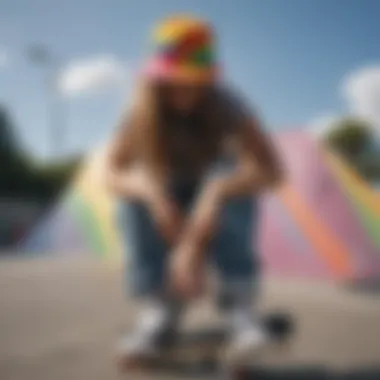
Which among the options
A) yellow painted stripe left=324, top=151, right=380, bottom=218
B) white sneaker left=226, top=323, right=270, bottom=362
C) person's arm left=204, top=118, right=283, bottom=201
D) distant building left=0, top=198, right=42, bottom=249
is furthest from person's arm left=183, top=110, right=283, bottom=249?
distant building left=0, top=198, right=42, bottom=249

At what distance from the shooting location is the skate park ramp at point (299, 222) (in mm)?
2273

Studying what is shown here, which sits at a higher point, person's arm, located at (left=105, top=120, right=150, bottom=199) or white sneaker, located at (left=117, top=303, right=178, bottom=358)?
person's arm, located at (left=105, top=120, right=150, bottom=199)

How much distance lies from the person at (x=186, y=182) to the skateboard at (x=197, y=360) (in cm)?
5

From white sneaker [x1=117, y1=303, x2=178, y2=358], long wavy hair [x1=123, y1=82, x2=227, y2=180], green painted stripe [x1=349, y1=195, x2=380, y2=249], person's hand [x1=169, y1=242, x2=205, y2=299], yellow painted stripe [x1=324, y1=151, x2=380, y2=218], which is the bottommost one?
white sneaker [x1=117, y1=303, x2=178, y2=358]

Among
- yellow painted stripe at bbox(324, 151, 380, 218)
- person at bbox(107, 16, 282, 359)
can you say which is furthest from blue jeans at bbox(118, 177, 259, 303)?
yellow painted stripe at bbox(324, 151, 380, 218)

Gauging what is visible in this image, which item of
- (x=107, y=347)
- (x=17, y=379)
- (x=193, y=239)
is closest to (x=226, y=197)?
(x=193, y=239)

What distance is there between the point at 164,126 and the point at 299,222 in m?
0.37

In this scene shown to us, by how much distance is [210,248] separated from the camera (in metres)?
2.31

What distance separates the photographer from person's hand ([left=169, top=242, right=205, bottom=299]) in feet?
7.50

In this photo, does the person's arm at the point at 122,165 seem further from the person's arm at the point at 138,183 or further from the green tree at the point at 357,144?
the green tree at the point at 357,144

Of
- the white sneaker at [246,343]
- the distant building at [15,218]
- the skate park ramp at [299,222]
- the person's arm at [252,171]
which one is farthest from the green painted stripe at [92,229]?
the white sneaker at [246,343]

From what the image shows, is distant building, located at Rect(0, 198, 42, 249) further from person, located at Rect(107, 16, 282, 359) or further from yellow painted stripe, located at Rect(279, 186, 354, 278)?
yellow painted stripe, located at Rect(279, 186, 354, 278)

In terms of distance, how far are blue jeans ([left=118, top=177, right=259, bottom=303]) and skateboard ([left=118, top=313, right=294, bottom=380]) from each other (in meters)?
0.10

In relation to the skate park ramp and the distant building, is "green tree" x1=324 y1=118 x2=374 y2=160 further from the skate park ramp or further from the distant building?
the distant building
